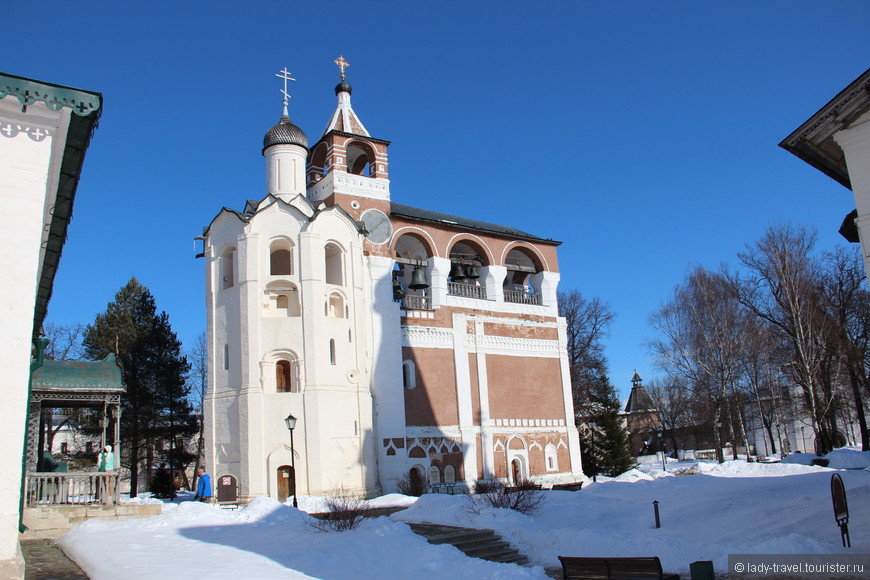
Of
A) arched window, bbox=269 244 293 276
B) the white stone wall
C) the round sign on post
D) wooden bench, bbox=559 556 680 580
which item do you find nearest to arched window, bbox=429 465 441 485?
arched window, bbox=269 244 293 276

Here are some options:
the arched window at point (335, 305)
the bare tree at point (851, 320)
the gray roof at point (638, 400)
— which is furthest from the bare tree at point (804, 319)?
the gray roof at point (638, 400)

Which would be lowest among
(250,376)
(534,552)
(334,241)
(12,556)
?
(534,552)

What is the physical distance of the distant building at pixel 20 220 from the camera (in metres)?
7.95

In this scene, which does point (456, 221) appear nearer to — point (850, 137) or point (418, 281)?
point (418, 281)

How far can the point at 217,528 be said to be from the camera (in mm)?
15164

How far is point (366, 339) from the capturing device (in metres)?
27.5

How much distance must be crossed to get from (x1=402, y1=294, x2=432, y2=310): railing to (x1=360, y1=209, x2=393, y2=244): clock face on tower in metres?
2.65

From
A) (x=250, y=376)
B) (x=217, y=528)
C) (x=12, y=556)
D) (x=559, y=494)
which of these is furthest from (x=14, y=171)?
(x=250, y=376)

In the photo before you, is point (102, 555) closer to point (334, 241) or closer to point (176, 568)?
point (176, 568)

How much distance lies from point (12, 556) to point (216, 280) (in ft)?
64.3

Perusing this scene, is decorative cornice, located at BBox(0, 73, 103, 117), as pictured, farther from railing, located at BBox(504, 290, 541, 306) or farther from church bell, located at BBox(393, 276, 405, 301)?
railing, located at BBox(504, 290, 541, 306)

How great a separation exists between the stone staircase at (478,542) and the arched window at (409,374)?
14.3 m

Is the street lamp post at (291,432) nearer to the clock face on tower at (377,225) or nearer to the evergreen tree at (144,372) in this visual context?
the clock face on tower at (377,225)

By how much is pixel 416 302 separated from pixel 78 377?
13907 mm
